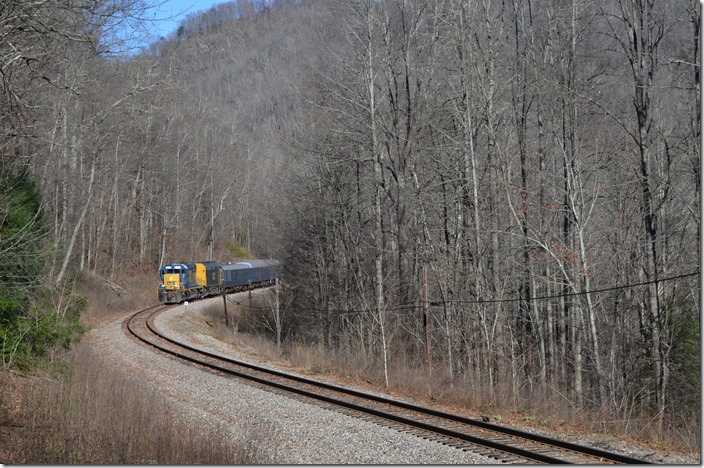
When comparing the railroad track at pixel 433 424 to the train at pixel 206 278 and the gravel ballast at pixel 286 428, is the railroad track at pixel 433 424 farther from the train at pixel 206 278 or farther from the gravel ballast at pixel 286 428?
the train at pixel 206 278

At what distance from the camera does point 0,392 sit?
32.8ft

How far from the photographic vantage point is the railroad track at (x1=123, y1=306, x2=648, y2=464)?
28.8 feet

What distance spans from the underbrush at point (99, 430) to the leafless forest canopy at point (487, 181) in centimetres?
441

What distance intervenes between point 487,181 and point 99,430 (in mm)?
15569

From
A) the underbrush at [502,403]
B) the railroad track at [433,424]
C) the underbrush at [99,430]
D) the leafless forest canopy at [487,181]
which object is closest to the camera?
the underbrush at [99,430]

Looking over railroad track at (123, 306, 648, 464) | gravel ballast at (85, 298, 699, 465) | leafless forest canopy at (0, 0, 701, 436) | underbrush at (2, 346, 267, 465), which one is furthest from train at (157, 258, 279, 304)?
underbrush at (2, 346, 267, 465)

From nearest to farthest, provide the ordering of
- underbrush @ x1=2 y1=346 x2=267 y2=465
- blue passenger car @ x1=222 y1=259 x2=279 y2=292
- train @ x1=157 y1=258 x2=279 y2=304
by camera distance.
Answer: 1. underbrush @ x1=2 y1=346 x2=267 y2=465
2. train @ x1=157 y1=258 x2=279 y2=304
3. blue passenger car @ x1=222 y1=259 x2=279 y2=292

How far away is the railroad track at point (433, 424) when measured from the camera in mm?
8773

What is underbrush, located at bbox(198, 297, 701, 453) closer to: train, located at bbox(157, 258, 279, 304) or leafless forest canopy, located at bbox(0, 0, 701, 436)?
leafless forest canopy, located at bbox(0, 0, 701, 436)

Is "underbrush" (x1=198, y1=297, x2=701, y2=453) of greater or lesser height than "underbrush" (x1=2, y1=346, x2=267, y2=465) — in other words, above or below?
below

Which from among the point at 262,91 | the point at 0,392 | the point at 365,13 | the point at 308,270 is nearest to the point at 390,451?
the point at 0,392

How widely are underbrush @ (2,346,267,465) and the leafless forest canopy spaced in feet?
14.5

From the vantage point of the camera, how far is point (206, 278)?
1757 inches

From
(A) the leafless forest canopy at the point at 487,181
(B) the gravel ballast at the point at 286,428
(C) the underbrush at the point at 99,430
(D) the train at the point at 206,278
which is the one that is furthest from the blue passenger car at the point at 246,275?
(C) the underbrush at the point at 99,430
